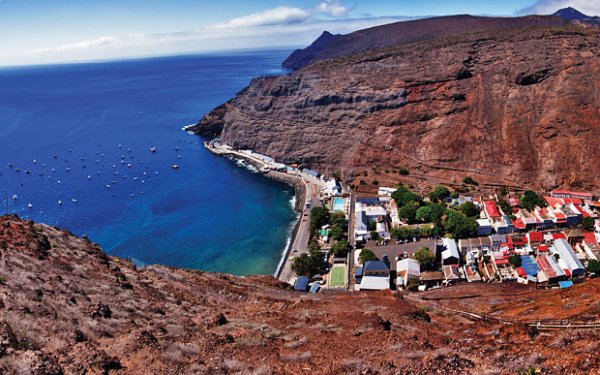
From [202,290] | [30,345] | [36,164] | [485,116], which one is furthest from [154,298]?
[36,164]

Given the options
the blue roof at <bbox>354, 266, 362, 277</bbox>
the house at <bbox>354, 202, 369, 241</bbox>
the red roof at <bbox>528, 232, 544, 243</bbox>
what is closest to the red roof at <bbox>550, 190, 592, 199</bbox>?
the red roof at <bbox>528, 232, 544, 243</bbox>

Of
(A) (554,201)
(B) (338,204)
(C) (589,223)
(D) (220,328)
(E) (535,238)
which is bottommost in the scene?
(E) (535,238)

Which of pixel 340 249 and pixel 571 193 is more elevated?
pixel 571 193

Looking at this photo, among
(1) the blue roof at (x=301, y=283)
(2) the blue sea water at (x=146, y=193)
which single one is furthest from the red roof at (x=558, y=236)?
(2) the blue sea water at (x=146, y=193)

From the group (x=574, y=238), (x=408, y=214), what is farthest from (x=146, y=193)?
(x=574, y=238)

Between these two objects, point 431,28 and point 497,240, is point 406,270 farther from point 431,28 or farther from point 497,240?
point 431,28

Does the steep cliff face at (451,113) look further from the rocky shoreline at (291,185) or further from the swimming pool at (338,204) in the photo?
the swimming pool at (338,204)

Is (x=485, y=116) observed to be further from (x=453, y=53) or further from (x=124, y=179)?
(x=124, y=179)
